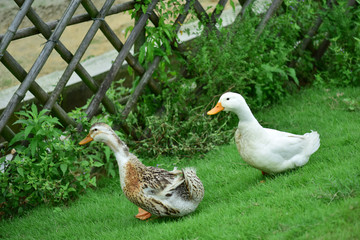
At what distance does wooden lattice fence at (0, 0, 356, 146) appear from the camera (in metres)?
4.41

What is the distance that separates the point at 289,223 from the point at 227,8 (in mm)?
5594

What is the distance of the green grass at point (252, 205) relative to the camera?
3.18 meters

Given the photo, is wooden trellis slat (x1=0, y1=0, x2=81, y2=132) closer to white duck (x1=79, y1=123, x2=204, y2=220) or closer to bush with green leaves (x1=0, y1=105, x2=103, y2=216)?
bush with green leaves (x1=0, y1=105, x2=103, y2=216)

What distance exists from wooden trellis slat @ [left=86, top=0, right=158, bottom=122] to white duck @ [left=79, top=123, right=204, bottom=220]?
1.25 metres

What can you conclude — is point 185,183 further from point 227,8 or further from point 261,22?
point 227,8

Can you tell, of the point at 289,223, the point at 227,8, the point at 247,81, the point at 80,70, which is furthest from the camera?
the point at 227,8

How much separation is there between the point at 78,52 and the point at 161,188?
71.9 inches

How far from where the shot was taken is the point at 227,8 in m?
8.15

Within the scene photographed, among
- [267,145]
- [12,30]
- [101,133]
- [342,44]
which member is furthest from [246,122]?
[342,44]

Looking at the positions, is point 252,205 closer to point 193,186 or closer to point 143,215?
point 193,186

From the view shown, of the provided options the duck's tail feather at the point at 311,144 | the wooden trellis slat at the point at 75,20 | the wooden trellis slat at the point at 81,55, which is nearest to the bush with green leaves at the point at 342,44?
the wooden trellis slat at the point at 81,55

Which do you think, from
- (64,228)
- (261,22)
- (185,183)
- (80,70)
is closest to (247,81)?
(261,22)

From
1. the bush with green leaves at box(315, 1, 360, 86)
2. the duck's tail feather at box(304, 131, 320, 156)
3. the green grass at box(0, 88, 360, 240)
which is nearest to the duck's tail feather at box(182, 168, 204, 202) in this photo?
the green grass at box(0, 88, 360, 240)

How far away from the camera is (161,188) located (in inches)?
148
